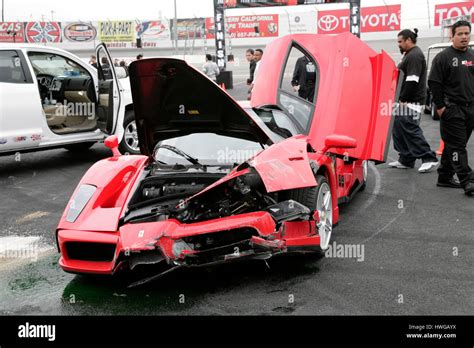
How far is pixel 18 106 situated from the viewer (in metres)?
8.20

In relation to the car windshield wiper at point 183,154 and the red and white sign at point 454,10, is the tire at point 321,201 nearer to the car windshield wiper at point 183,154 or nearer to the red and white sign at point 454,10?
the car windshield wiper at point 183,154

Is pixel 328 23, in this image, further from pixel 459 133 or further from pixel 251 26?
pixel 459 133

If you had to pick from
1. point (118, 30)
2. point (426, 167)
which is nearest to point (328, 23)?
point (118, 30)

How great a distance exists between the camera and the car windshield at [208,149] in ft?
16.5

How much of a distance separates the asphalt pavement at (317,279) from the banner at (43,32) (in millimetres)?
32434

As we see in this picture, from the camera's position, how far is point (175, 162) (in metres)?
5.15

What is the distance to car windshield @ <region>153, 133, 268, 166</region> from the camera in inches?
198

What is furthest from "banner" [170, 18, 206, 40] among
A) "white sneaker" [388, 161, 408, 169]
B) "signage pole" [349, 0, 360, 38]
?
"white sneaker" [388, 161, 408, 169]

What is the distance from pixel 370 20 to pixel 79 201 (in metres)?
28.0

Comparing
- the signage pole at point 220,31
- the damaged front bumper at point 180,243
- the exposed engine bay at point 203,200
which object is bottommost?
the damaged front bumper at point 180,243

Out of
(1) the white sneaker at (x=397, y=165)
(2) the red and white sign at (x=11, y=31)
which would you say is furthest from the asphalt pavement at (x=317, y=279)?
(2) the red and white sign at (x=11, y=31)
